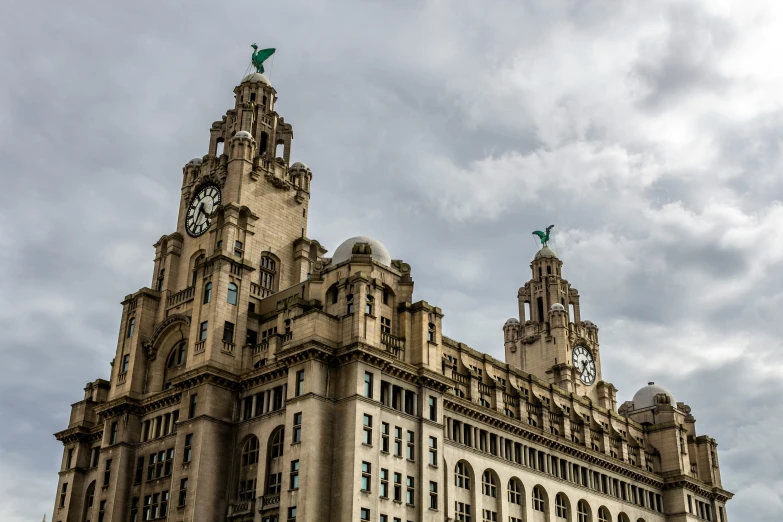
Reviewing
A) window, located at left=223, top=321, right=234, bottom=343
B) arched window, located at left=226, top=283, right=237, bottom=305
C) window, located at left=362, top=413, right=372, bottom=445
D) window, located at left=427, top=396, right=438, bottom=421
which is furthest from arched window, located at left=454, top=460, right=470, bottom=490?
arched window, located at left=226, top=283, right=237, bottom=305

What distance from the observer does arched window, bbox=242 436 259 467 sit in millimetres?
79500

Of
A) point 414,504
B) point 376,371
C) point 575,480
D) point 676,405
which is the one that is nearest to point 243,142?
point 376,371

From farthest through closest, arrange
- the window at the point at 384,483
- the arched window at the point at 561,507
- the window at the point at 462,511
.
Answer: the arched window at the point at 561,507 < the window at the point at 462,511 < the window at the point at 384,483

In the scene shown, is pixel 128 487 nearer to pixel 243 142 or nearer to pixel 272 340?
pixel 272 340

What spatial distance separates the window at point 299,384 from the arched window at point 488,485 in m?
24.0

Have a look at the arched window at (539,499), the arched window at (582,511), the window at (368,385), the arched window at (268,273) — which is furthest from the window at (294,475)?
the arched window at (582,511)

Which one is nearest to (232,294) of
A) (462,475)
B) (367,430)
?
(367,430)

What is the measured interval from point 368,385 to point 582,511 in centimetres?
3917

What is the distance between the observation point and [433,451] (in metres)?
79.9

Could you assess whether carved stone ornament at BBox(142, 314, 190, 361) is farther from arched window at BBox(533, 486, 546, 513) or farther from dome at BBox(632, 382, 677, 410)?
dome at BBox(632, 382, 677, 410)

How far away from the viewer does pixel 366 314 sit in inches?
3108

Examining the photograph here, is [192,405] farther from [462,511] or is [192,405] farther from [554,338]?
[554,338]

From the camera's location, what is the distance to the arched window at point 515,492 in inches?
3649

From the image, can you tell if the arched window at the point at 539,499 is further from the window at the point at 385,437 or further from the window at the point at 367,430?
the window at the point at 367,430
